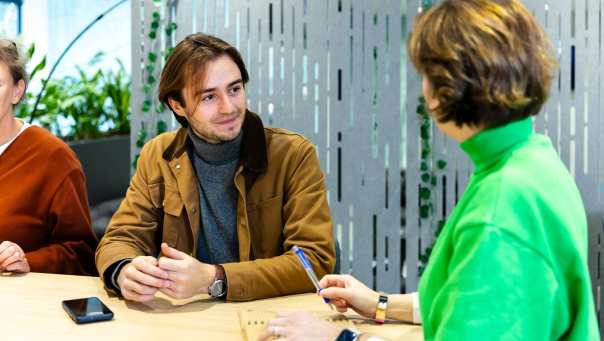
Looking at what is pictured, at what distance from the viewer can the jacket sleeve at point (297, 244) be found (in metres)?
2.00

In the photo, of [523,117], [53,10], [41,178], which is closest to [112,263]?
[41,178]

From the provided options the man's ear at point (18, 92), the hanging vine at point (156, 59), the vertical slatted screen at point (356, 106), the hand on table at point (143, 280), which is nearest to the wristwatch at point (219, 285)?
the hand on table at point (143, 280)

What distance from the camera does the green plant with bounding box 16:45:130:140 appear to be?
5.79 meters

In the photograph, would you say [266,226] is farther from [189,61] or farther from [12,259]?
[12,259]

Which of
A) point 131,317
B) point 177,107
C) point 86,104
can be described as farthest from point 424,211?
point 86,104

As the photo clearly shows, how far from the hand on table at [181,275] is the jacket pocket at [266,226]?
0.44m

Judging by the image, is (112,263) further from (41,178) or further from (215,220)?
(41,178)

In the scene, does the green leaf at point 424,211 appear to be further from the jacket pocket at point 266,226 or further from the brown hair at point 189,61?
the brown hair at point 189,61

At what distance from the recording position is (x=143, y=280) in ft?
6.21

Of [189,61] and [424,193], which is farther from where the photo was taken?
[424,193]

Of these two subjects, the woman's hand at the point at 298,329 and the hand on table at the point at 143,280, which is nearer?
the woman's hand at the point at 298,329

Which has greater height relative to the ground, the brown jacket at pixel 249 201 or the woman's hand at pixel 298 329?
the brown jacket at pixel 249 201

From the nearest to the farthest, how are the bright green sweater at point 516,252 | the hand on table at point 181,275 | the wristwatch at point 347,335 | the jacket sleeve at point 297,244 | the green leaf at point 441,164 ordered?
the bright green sweater at point 516,252
the wristwatch at point 347,335
the hand on table at point 181,275
the jacket sleeve at point 297,244
the green leaf at point 441,164

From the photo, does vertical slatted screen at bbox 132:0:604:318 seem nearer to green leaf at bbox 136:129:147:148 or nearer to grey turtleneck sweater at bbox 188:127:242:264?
green leaf at bbox 136:129:147:148
